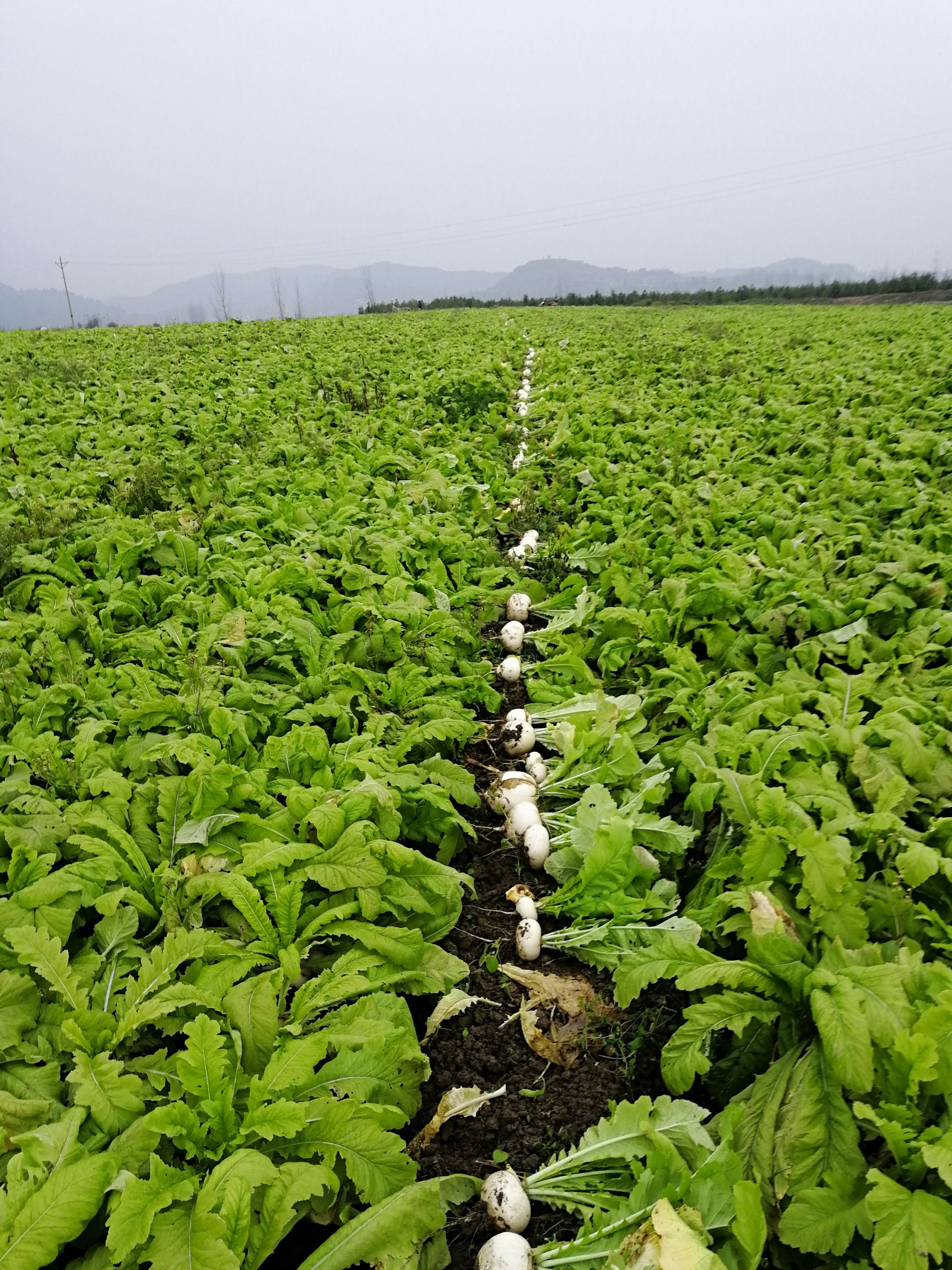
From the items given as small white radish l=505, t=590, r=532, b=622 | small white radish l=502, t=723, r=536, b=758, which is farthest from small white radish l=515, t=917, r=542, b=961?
small white radish l=505, t=590, r=532, b=622

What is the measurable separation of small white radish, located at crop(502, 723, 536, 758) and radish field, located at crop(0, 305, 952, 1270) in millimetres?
26

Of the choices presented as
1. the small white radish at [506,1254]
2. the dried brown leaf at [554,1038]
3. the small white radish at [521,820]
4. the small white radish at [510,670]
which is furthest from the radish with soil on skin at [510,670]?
the small white radish at [506,1254]

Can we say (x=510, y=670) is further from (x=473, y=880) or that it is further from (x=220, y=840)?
(x=220, y=840)

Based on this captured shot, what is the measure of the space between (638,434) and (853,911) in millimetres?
7316

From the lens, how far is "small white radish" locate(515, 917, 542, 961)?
3426 mm

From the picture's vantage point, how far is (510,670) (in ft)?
17.7

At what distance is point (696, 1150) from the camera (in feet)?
7.84

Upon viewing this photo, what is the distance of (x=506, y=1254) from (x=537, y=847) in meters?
1.76

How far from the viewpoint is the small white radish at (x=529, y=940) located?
3.43 m

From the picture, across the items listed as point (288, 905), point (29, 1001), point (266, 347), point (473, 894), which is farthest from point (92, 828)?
point (266, 347)

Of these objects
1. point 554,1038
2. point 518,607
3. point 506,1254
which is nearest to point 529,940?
point 554,1038

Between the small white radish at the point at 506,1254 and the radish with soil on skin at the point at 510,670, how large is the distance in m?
3.42

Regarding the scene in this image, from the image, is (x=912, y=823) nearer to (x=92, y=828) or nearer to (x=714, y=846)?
(x=714, y=846)

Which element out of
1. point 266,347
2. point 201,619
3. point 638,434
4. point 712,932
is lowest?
point 712,932
